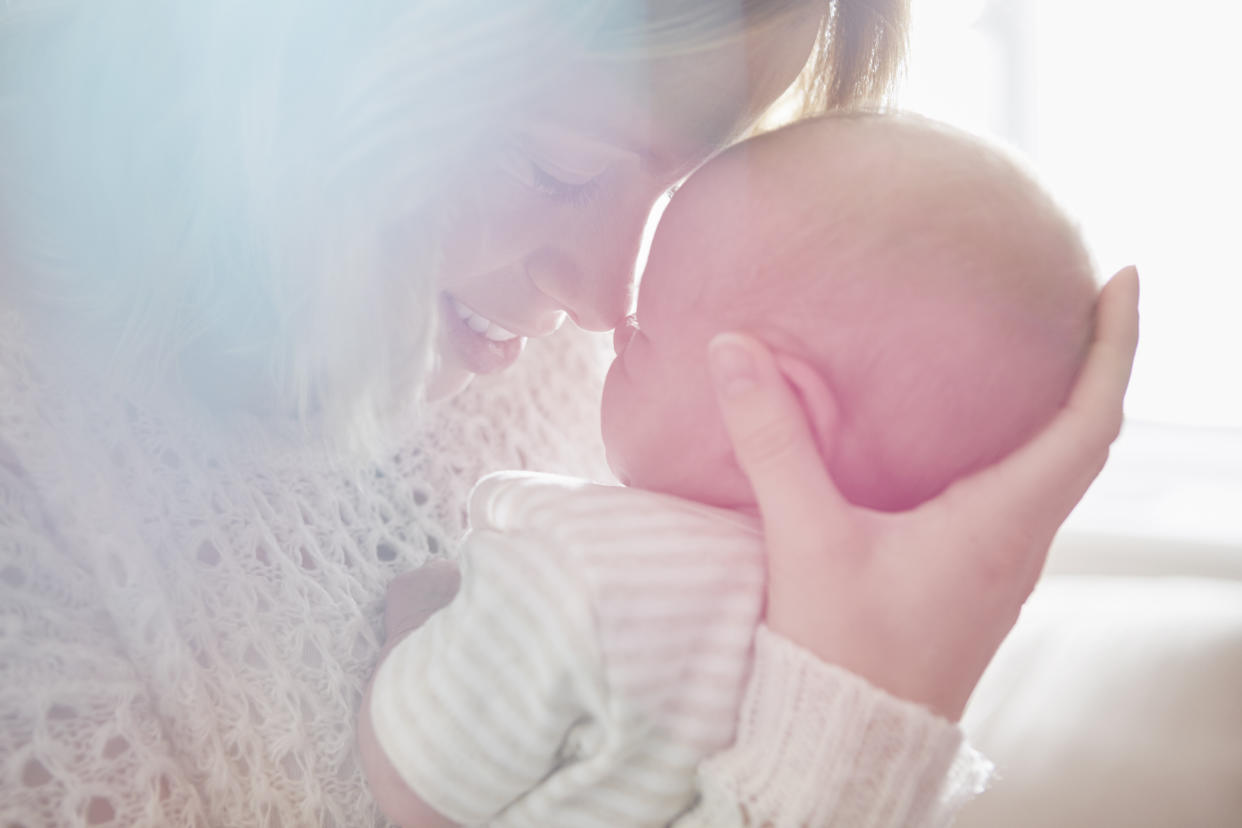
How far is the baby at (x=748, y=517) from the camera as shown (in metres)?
0.58

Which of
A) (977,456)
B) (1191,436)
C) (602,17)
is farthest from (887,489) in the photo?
(1191,436)

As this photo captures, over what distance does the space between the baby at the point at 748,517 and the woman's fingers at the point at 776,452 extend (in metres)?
0.03

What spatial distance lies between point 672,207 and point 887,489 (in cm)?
26

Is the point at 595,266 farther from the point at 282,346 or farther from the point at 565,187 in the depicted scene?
the point at 282,346

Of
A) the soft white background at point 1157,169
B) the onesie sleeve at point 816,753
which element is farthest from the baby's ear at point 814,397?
the soft white background at point 1157,169

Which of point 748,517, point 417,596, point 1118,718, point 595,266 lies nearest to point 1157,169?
point 1118,718

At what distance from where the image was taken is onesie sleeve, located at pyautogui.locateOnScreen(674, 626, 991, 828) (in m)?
0.57

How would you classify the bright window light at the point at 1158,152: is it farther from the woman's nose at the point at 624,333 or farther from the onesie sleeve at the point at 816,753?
the onesie sleeve at the point at 816,753

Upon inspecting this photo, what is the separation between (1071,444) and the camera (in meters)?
0.63

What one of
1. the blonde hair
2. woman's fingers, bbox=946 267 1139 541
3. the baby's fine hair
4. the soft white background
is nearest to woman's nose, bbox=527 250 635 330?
the blonde hair

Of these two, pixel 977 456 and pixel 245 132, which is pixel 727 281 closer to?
pixel 977 456

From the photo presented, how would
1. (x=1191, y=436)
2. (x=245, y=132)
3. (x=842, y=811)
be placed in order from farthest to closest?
1. (x=1191, y=436)
2. (x=245, y=132)
3. (x=842, y=811)

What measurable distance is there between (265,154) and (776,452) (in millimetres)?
434

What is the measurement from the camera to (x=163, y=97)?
714 mm
